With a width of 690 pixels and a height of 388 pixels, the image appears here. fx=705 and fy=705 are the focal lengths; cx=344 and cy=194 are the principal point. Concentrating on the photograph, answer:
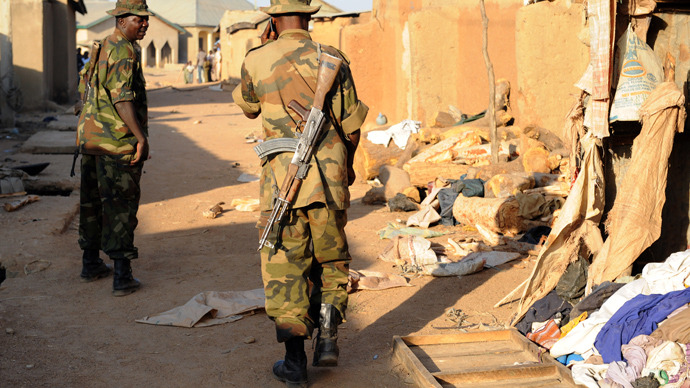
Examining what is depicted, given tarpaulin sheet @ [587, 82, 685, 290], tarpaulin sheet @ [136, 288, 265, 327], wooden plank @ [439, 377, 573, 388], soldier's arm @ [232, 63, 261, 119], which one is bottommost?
tarpaulin sheet @ [136, 288, 265, 327]

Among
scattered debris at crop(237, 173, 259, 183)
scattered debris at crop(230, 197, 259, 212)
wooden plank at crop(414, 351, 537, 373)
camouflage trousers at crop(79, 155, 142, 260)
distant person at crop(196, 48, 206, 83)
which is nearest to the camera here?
wooden plank at crop(414, 351, 537, 373)

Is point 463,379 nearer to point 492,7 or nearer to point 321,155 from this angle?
point 321,155

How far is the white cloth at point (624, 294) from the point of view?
354 centimetres

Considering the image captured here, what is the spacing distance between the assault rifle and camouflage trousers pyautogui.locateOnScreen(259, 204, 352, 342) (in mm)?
86

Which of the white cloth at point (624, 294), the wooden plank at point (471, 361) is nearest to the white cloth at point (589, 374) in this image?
the white cloth at point (624, 294)

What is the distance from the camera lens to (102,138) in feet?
15.5

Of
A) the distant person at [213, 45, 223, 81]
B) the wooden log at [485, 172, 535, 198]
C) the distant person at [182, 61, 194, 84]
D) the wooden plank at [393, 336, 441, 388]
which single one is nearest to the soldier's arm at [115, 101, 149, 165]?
the wooden plank at [393, 336, 441, 388]

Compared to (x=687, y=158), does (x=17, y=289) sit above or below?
below

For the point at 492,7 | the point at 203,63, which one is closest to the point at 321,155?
the point at 492,7

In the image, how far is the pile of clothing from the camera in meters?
3.12

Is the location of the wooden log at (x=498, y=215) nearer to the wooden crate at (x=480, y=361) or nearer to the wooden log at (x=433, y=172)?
the wooden log at (x=433, y=172)

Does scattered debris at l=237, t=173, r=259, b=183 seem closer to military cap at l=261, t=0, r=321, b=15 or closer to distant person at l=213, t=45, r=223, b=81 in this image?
military cap at l=261, t=0, r=321, b=15

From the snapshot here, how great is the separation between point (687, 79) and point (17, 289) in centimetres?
466

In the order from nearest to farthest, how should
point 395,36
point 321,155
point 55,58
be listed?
point 321,155 → point 395,36 → point 55,58
